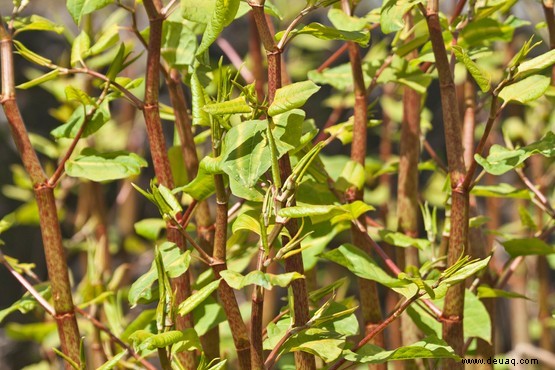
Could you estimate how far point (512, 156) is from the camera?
0.57 metres

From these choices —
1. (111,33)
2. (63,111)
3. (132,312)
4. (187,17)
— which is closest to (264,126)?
(187,17)

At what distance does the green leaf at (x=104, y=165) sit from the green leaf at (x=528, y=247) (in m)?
0.36

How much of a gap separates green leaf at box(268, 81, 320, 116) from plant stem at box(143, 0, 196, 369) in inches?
6.9

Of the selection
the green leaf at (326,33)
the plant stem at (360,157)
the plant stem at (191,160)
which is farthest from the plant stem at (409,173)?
the green leaf at (326,33)

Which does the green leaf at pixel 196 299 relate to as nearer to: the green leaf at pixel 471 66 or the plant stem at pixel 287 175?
the plant stem at pixel 287 175

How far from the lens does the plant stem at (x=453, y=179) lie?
0.58 m

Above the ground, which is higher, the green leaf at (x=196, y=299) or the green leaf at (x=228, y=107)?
the green leaf at (x=228, y=107)

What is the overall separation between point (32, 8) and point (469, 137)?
Result: 1.60m

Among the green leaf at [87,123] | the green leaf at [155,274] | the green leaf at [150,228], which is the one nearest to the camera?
the green leaf at [155,274]

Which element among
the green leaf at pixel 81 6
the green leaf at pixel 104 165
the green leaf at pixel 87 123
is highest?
the green leaf at pixel 81 6

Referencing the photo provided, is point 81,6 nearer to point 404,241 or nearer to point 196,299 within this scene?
point 196,299

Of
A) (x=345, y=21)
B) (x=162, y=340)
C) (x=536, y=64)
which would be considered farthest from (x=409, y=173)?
(x=162, y=340)

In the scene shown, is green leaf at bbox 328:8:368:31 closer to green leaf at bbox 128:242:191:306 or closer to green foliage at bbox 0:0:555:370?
green foliage at bbox 0:0:555:370

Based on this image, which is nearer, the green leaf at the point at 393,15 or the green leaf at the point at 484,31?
the green leaf at the point at 393,15
